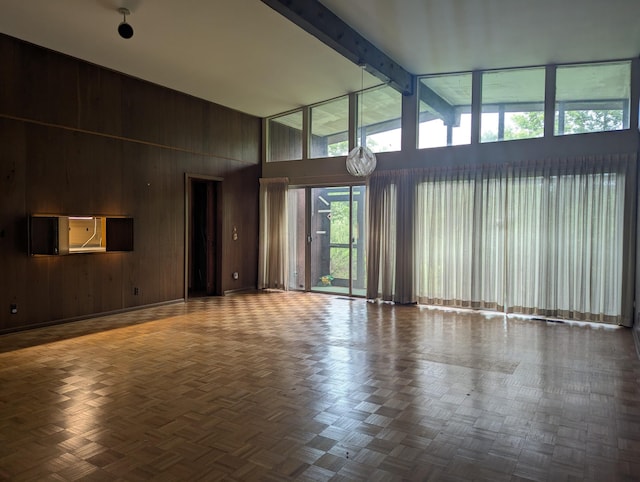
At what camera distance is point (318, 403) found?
3.11 m

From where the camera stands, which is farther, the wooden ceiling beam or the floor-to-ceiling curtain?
the floor-to-ceiling curtain

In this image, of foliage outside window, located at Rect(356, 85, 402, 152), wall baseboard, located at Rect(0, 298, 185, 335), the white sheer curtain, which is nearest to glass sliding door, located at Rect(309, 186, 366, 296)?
foliage outside window, located at Rect(356, 85, 402, 152)

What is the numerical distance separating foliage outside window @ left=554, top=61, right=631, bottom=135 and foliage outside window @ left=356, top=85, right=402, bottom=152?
7.49ft

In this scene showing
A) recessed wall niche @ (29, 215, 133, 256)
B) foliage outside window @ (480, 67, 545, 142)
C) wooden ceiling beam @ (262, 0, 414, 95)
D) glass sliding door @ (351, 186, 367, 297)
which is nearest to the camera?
wooden ceiling beam @ (262, 0, 414, 95)

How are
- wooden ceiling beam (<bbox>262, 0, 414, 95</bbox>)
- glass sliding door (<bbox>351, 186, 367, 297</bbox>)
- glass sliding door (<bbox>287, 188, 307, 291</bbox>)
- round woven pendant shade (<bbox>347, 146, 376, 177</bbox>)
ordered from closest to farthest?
wooden ceiling beam (<bbox>262, 0, 414, 95</bbox>) → round woven pendant shade (<bbox>347, 146, 376, 177</bbox>) → glass sliding door (<bbox>351, 186, 367, 297</bbox>) → glass sliding door (<bbox>287, 188, 307, 291</bbox>)

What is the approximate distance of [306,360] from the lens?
13.4 ft

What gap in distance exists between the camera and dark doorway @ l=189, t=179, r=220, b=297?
8.03 metres

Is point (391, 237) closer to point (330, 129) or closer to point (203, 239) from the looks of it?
point (330, 129)

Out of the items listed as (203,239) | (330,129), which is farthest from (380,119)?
(203,239)

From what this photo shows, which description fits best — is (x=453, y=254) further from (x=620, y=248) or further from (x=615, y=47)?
(x=615, y=47)

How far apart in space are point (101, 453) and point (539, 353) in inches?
152

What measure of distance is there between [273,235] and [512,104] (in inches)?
178

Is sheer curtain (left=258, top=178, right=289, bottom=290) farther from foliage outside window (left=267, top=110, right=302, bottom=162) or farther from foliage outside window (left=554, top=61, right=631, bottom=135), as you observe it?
foliage outside window (left=554, top=61, right=631, bottom=135)

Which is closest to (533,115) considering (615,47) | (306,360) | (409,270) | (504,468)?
(615,47)
